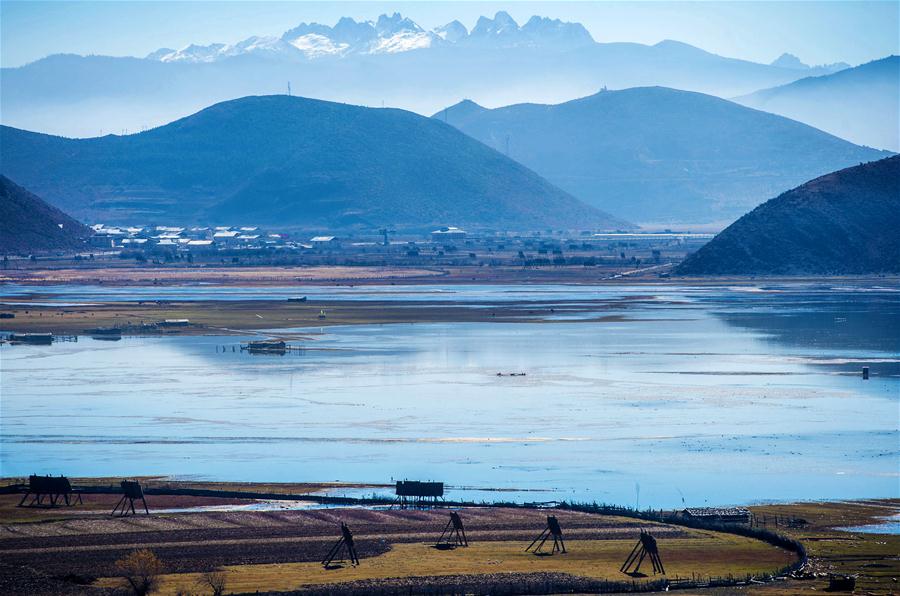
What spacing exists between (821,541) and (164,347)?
198 ft

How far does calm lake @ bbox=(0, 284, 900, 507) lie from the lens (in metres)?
53.4

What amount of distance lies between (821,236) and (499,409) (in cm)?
11190

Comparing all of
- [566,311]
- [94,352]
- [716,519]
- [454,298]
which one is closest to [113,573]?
[716,519]

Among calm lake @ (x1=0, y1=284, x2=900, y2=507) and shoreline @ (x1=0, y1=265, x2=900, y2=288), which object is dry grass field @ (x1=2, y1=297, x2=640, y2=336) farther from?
shoreline @ (x1=0, y1=265, x2=900, y2=288)

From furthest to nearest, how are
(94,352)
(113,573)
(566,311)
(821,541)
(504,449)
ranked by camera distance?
(566,311) < (94,352) < (504,449) < (821,541) < (113,573)

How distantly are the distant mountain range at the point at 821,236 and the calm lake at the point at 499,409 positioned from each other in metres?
62.2

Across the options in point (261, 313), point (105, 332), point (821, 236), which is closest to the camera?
point (105, 332)

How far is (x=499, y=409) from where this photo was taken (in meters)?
66.9

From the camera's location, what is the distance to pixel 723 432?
60.7 m

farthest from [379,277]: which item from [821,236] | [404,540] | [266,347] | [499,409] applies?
[404,540]

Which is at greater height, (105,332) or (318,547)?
(105,332)

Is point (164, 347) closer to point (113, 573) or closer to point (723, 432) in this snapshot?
point (723, 432)

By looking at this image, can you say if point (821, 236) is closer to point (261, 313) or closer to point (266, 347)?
point (261, 313)

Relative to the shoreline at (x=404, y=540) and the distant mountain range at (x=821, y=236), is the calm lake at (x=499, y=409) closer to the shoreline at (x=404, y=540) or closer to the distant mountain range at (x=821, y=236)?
the shoreline at (x=404, y=540)
